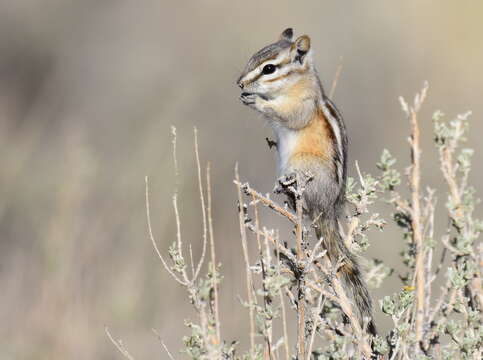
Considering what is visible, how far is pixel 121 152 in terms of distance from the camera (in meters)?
9.07

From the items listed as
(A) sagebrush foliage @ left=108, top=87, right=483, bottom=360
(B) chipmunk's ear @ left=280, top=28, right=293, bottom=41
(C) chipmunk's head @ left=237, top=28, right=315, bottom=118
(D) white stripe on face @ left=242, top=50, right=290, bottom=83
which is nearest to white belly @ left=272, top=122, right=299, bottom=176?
(C) chipmunk's head @ left=237, top=28, right=315, bottom=118

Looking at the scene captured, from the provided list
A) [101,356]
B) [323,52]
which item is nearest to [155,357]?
[101,356]

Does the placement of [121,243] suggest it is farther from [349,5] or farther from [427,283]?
[349,5]

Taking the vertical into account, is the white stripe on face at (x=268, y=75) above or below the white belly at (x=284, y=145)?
above

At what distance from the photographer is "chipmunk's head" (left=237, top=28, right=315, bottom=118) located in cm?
511

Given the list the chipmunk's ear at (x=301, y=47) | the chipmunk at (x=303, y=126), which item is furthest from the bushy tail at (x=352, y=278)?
the chipmunk's ear at (x=301, y=47)

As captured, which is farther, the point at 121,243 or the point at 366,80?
the point at 366,80

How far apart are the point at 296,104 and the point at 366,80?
6.42 m

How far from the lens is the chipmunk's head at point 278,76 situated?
201 inches

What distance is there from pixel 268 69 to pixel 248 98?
0.18 m

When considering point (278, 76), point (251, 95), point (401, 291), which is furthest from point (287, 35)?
point (401, 291)

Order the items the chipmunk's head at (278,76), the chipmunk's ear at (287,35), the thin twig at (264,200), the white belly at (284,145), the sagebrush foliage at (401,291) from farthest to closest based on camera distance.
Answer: the chipmunk's ear at (287,35) → the chipmunk's head at (278,76) → the white belly at (284,145) → the thin twig at (264,200) → the sagebrush foliage at (401,291)

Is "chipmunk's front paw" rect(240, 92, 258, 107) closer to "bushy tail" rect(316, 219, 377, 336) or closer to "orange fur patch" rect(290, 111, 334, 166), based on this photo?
"orange fur patch" rect(290, 111, 334, 166)

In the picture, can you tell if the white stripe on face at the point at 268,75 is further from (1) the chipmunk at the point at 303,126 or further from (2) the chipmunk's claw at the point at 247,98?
(2) the chipmunk's claw at the point at 247,98
